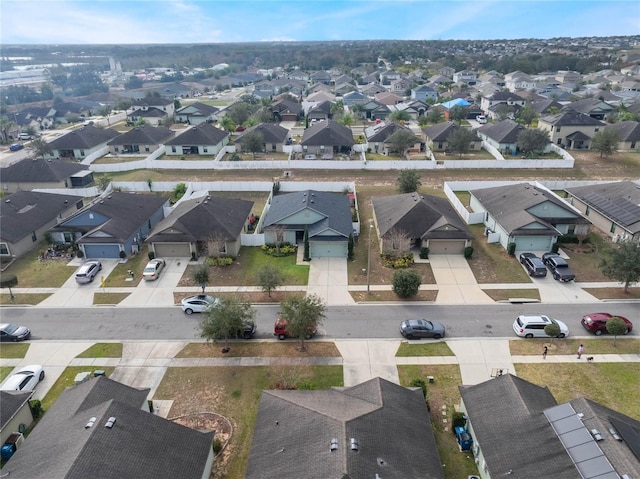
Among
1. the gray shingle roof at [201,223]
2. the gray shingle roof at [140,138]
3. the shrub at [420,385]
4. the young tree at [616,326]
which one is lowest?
the shrub at [420,385]

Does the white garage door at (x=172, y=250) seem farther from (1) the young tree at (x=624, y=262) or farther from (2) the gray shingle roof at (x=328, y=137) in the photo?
(2) the gray shingle roof at (x=328, y=137)

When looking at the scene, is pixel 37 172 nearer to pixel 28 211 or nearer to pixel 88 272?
pixel 28 211

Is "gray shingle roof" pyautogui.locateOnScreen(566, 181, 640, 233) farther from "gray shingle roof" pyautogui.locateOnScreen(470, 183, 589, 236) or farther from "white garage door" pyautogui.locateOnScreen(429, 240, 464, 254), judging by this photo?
"white garage door" pyautogui.locateOnScreen(429, 240, 464, 254)

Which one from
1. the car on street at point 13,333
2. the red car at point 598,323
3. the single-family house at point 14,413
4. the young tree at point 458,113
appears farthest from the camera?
the young tree at point 458,113

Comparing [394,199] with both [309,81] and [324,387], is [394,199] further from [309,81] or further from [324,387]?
[309,81]

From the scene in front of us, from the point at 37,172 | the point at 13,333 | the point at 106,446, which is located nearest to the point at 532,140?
the point at 13,333

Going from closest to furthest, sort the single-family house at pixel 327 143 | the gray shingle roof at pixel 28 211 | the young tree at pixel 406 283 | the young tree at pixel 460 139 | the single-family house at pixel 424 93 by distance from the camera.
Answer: the young tree at pixel 406 283 → the gray shingle roof at pixel 28 211 → the young tree at pixel 460 139 → the single-family house at pixel 327 143 → the single-family house at pixel 424 93

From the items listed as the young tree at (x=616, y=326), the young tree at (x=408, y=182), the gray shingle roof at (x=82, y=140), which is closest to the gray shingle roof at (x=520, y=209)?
the young tree at (x=408, y=182)
